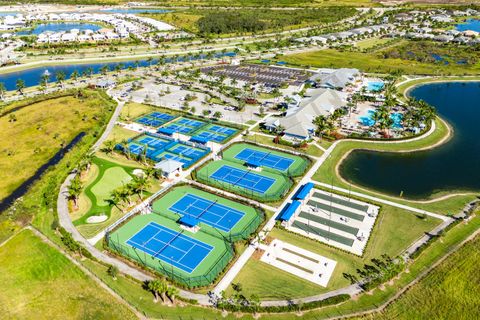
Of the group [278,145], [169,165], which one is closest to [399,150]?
[278,145]

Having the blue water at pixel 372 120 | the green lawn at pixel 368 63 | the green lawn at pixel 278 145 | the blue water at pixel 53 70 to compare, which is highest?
the green lawn at pixel 368 63

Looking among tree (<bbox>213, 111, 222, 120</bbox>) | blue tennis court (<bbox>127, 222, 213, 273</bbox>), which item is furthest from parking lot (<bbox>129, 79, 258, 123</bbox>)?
blue tennis court (<bbox>127, 222, 213, 273</bbox>)

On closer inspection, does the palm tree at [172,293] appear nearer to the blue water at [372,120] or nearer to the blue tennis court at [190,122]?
the blue tennis court at [190,122]

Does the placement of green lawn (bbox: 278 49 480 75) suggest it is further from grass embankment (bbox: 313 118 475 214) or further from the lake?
grass embankment (bbox: 313 118 475 214)

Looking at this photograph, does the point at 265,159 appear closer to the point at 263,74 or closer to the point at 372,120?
the point at 372,120

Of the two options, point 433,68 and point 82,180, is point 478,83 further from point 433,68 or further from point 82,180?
point 82,180

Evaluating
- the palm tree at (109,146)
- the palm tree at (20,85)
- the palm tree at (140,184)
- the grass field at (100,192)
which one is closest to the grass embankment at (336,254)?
the palm tree at (140,184)
